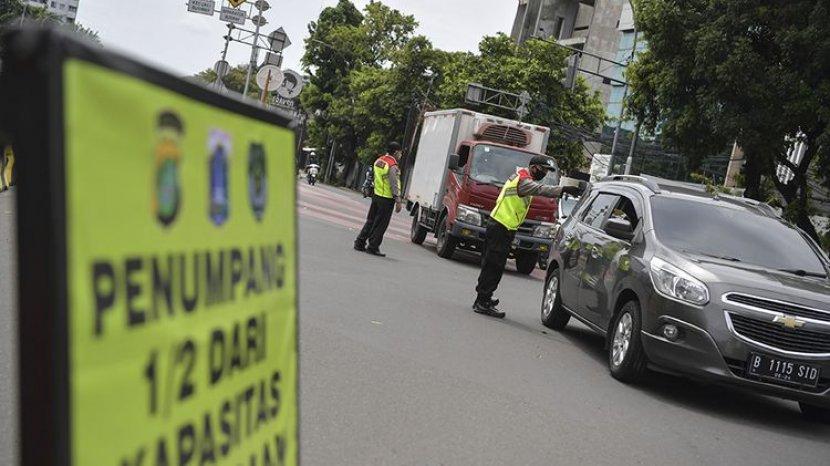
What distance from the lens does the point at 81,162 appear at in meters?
1.63

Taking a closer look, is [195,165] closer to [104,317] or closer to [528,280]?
[104,317]

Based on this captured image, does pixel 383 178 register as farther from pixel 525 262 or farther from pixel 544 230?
pixel 525 262

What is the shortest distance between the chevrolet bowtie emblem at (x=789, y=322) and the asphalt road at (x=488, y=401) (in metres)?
0.78

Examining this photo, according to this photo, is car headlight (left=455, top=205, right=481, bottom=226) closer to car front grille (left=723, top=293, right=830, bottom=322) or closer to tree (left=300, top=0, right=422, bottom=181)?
car front grille (left=723, top=293, right=830, bottom=322)

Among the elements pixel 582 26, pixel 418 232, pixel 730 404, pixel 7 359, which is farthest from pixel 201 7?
pixel 582 26

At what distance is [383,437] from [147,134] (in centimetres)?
396

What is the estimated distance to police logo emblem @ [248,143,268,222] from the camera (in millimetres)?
2402

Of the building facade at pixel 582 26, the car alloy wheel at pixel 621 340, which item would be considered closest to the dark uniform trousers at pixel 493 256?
the car alloy wheel at pixel 621 340

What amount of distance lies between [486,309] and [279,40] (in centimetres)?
1544

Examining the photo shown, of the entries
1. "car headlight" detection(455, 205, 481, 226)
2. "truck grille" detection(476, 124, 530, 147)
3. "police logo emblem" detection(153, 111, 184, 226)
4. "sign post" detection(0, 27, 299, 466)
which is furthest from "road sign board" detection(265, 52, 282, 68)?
"police logo emblem" detection(153, 111, 184, 226)

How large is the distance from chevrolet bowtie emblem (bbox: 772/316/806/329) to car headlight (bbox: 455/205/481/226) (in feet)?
35.5

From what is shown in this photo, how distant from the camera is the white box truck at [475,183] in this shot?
1855 centimetres

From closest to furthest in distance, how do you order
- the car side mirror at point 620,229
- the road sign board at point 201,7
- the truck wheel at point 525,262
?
the car side mirror at point 620,229 → the truck wheel at point 525,262 → the road sign board at point 201,7

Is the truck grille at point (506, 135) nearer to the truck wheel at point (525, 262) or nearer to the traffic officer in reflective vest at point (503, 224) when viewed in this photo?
the truck wheel at point (525, 262)
